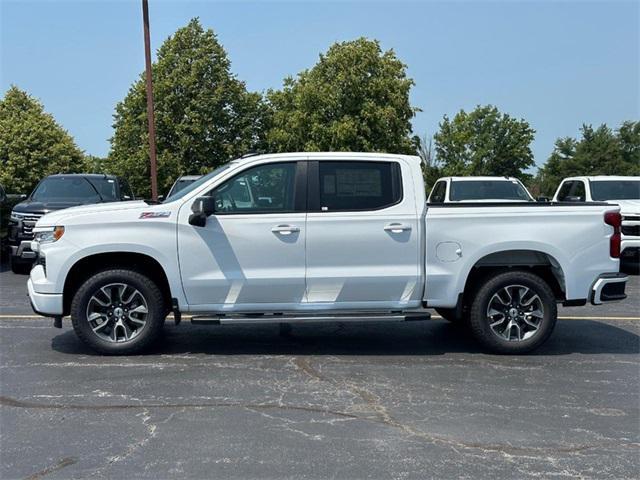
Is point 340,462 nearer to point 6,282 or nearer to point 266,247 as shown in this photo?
point 266,247

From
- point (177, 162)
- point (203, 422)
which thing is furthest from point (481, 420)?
point (177, 162)

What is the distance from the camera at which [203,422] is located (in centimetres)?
475

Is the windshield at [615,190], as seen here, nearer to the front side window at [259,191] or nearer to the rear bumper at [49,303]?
the front side window at [259,191]

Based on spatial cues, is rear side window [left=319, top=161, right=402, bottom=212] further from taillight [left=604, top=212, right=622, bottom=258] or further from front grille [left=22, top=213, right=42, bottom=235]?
front grille [left=22, top=213, right=42, bottom=235]

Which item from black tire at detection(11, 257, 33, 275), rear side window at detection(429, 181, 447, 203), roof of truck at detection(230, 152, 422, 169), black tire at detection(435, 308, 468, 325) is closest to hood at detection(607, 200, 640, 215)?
rear side window at detection(429, 181, 447, 203)

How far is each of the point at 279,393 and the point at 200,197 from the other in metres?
2.03

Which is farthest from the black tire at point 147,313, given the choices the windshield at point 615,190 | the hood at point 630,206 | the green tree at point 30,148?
the green tree at point 30,148

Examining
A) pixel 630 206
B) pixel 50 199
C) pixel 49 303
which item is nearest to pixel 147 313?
pixel 49 303

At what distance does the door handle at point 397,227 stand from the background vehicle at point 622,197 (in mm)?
8351

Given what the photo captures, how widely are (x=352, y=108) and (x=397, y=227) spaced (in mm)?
33571

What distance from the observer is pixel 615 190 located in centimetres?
1522

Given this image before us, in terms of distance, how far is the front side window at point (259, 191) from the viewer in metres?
6.51

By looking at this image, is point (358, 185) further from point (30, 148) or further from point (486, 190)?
point (30, 148)

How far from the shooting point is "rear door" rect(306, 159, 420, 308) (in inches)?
254
